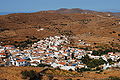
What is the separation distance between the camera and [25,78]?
1380 centimetres

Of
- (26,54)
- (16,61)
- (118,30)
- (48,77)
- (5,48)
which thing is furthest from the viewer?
(118,30)

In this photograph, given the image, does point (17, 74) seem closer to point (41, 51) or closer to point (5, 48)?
point (41, 51)

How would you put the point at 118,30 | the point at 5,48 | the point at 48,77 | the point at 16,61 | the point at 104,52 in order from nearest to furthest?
the point at 48,77
the point at 16,61
the point at 104,52
the point at 5,48
the point at 118,30

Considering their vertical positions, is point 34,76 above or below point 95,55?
above

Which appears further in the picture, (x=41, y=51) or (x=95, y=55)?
(x=41, y=51)

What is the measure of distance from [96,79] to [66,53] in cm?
2096

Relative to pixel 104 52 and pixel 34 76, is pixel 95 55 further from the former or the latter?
pixel 34 76

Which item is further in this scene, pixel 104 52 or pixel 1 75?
pixel 104 52

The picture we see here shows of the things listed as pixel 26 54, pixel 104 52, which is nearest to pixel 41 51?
pixel 26 54

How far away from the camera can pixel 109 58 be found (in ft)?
104

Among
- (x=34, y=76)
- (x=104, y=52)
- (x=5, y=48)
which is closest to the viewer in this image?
(x=34, y=76)

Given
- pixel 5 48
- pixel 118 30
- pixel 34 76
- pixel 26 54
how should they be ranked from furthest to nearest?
pixel 118 30 → pixel 5 48 → pixel 26 54 → pixel 34 76

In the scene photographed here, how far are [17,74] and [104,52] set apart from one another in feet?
82.1

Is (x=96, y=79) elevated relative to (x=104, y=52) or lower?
elevated
